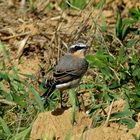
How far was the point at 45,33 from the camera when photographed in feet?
36.2

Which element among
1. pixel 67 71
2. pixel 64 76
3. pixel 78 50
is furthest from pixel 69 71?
pixel 78 50

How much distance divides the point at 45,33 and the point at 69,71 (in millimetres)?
2379

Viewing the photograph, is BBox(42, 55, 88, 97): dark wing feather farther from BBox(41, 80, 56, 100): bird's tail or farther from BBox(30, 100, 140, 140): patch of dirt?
BBox(30, 100, 140, 140): patch of dirt

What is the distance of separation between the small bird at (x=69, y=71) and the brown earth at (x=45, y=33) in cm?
41

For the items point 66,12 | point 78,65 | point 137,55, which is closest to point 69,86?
point 78,65

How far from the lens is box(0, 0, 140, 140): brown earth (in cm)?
1034

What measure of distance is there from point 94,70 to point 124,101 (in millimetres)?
1588

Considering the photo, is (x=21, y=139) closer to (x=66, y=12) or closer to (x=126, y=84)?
(x=126, y=84)

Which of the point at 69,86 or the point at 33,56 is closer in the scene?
the point at 69,86

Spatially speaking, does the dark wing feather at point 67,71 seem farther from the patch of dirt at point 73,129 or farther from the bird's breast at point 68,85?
the patch of dirt at point 73,129

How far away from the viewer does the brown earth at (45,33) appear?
10336 millimetres

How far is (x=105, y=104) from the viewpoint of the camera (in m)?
8.66

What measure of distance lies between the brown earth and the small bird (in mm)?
409

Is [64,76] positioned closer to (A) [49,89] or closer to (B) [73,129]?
(A) [49,89]
